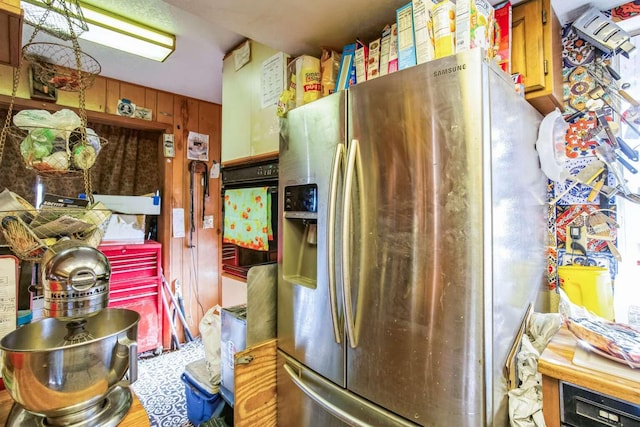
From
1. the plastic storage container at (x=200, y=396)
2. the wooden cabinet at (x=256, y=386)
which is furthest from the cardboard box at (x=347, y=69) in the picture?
the plastic storage container at (x=200, y=396)

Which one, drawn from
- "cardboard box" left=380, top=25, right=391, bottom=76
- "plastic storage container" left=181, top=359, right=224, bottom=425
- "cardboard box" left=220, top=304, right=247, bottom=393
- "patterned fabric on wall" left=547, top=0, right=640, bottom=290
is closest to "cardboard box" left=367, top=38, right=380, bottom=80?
"cardboard box" left=380, top=25, right=391, bottom=76

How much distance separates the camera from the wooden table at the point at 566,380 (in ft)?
2.52

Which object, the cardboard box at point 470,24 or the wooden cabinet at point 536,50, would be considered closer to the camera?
the cardboard box at point 470,24

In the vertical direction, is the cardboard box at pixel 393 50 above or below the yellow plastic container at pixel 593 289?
above

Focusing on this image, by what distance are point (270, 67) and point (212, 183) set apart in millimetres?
1985

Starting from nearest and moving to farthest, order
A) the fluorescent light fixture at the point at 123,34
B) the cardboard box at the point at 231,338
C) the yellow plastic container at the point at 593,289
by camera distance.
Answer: the yellow plastic container at the point at 593,289, the cardboard box at the point at 231,338, the fluorescent light fixture at the point at 123,34

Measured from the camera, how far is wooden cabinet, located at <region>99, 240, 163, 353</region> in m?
2.76

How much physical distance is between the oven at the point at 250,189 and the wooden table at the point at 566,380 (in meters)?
1.20

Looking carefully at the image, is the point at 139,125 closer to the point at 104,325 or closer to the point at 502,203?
the point at 104,325

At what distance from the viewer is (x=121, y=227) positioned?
2863mm

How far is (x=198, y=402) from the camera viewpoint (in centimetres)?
193

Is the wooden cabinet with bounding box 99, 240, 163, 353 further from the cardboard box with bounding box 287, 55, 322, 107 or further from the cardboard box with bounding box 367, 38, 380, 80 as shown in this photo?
the cardboard box with bounding box 367, 38, 380, 80

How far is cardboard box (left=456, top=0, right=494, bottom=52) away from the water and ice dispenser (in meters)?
0.77

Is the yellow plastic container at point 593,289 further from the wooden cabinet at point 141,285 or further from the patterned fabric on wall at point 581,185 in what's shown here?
the wooden cabinet at point 141,285
